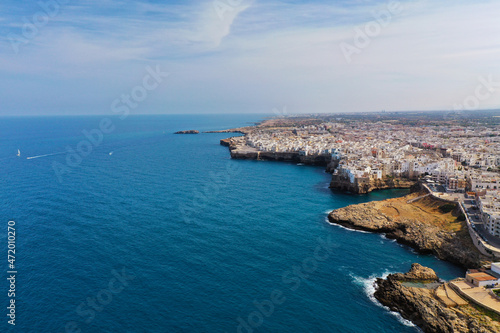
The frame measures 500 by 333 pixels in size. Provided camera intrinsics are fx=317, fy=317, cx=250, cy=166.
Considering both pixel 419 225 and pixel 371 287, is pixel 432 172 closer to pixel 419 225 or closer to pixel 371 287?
pixel 419 225

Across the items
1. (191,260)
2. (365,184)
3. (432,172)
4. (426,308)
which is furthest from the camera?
(432,172)

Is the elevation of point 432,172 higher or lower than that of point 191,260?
higher

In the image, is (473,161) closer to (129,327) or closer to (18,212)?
(129,327)

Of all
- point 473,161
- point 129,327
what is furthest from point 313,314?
point 473,161

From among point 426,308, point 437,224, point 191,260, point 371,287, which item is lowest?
point 371,287

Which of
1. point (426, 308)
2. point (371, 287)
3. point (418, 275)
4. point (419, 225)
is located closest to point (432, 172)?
point (419, 225)

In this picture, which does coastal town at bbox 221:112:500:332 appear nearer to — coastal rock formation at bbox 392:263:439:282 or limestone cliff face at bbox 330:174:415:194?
coastal rock formation at bbox 392:263:439:282
